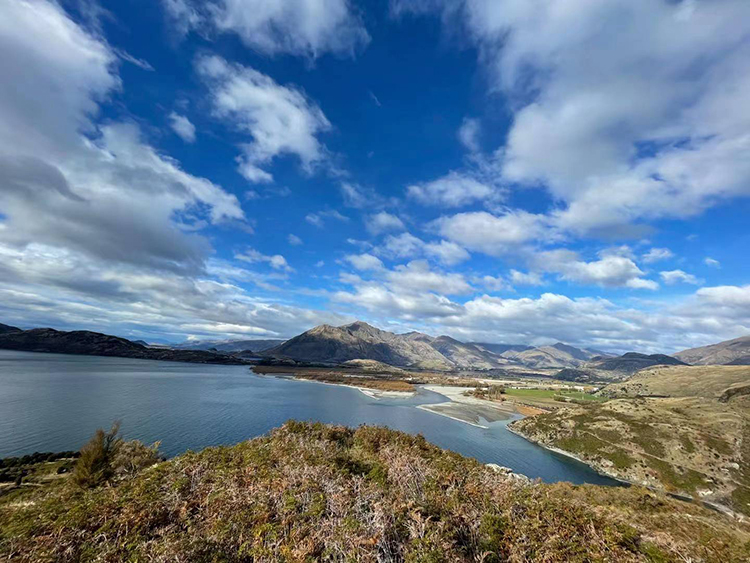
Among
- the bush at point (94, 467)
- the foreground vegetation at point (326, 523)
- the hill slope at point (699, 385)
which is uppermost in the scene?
the hill slope at point (699, 385)

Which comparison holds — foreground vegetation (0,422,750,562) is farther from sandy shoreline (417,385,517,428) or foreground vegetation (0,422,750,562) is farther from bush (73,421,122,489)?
sandy shoreline (417,385,517,428)

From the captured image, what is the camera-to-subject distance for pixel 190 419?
68.7 m

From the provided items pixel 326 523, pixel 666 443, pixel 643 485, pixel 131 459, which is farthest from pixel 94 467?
pixel 666 443

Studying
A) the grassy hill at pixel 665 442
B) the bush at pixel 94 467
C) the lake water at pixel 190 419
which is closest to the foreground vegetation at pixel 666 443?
the grassy hill at pixel 665 442

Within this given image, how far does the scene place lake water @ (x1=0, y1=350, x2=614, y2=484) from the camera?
54.5 metres

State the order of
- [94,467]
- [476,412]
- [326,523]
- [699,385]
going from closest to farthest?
1. [326,523]
2. [94,467]
3. [476,412]
4. [699,385]

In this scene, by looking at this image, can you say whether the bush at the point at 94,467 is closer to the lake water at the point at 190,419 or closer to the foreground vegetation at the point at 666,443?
the lake water at the point at 190,419

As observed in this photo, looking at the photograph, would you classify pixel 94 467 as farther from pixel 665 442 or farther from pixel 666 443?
pixel 665 442

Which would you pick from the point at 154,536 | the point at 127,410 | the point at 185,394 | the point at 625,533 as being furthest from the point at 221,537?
the point at 185,394

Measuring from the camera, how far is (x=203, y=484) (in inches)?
472

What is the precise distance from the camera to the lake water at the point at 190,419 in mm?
54500

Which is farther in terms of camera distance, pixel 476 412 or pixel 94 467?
pixel 476 412

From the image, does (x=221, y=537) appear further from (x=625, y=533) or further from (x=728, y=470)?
(x=728, y=470)

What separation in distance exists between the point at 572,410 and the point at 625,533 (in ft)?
351
